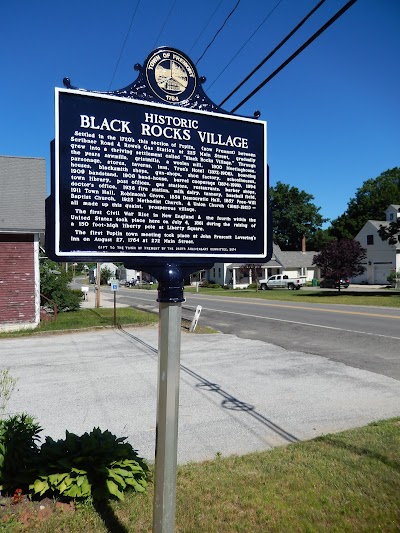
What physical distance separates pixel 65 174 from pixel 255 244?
158cm

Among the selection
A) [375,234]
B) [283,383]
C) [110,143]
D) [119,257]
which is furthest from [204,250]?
[375,234]

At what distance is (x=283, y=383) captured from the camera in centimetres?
848

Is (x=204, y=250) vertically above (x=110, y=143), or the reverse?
(x=110, y=143)

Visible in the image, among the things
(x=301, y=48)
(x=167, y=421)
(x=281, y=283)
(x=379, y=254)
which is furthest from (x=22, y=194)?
(x=379, y=254)

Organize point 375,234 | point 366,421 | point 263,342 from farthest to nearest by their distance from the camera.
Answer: point 375,234, point 263,342, point 366,421

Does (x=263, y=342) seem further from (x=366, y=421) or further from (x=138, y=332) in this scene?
(x=366, y=421)

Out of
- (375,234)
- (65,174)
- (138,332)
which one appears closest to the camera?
(65,174)

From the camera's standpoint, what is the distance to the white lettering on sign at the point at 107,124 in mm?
3127

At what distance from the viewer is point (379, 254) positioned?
5769 centimetres

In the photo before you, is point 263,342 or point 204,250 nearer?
point 204,250

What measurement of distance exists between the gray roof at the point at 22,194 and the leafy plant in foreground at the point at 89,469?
13351mm

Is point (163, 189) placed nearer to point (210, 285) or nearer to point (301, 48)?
point (301, 48)

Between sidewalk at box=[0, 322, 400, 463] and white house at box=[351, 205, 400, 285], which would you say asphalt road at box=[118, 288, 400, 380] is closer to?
sidewalk at box=[0, 322, 400, 463]

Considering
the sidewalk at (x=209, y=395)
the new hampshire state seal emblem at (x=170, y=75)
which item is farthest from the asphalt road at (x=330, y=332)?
the new hampshire state seal emblem at (x=170, y=75)
